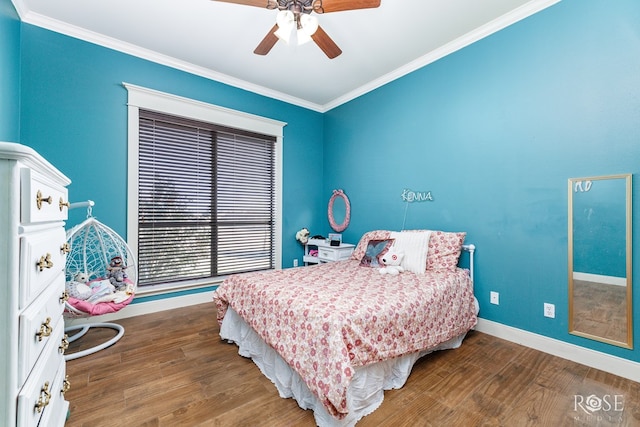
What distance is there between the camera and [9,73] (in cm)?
223

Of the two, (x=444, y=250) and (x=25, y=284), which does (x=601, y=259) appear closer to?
(x=444, y=250)

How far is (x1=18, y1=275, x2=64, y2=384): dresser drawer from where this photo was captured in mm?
749

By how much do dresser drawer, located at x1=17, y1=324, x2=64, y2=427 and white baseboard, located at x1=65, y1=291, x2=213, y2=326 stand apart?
1916 mm

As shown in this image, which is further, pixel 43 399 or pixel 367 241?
pixel 367 241

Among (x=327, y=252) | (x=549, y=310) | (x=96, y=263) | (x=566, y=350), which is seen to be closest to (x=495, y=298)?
(x=549, y=310)

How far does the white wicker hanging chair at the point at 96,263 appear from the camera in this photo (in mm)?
2238

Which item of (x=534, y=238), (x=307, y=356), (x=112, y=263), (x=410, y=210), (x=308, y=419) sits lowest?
(x=308, y=419)

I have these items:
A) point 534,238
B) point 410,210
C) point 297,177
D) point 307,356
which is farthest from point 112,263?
point 534,238

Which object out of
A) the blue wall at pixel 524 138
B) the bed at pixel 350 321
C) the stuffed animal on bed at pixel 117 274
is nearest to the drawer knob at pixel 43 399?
the bed at pixel 350 321

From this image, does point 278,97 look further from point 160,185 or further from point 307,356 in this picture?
point 307,356

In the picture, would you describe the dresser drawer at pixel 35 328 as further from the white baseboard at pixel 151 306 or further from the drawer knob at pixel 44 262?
the white baseboard at pixel 151 306

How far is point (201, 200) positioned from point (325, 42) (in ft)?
7.54

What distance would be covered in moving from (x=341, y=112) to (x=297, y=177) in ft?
3.99

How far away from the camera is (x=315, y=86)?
12.7 feet
